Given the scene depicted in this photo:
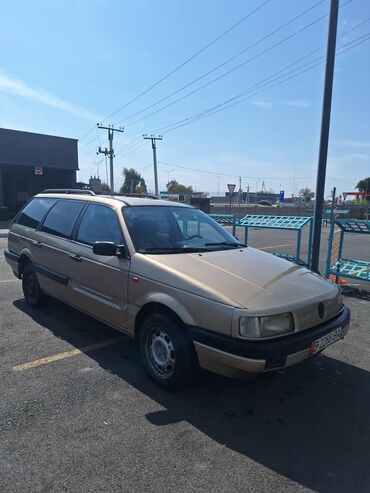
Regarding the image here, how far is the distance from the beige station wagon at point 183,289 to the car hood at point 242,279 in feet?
0.03

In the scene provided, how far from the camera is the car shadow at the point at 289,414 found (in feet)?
8.43

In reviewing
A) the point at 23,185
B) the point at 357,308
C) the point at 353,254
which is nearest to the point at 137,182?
the point at 23,185

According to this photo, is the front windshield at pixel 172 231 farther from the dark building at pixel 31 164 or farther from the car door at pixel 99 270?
the dark building at pixel 31 164

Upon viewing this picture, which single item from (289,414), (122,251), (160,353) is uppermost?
(122,251)

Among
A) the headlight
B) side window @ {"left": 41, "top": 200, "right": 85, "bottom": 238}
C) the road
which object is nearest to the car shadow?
the road

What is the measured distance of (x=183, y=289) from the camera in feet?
10.6

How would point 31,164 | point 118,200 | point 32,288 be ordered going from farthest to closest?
point 31,164 < point 32,288 < point 118,200

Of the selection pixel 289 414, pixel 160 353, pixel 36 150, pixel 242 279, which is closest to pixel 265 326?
pixel 242 279

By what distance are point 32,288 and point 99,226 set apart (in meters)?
2.05

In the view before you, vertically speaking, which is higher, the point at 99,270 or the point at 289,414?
the point at 99,270

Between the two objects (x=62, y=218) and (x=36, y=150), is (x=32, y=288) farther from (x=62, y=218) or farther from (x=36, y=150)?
(x=36, y=150)

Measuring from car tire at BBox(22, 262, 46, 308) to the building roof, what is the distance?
2424cm

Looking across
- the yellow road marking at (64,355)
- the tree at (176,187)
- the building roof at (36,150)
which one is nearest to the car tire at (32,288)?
the yellow road marking at (64,355)

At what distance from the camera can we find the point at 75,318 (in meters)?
5.37
